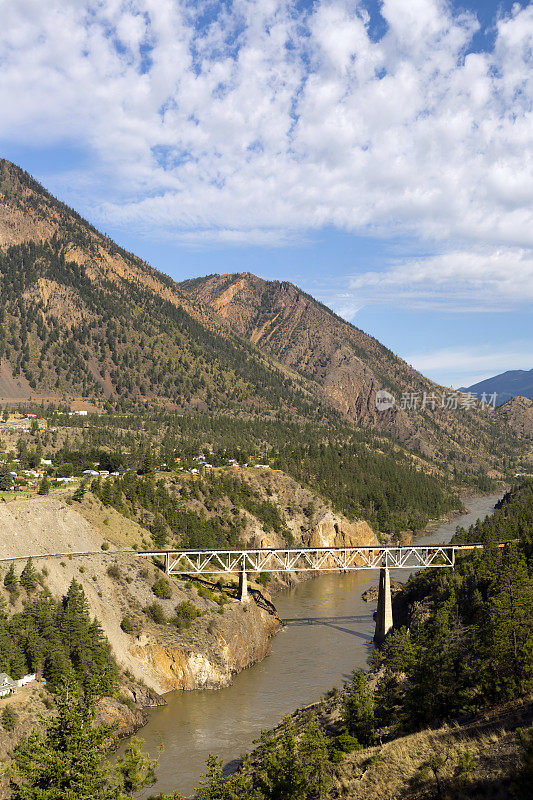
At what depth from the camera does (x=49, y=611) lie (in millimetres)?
73688

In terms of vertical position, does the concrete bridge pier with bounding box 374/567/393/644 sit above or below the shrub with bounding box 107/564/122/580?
below

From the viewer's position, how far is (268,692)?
81.5 metres

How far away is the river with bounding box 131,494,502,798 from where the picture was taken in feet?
212

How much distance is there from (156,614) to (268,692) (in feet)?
59.1

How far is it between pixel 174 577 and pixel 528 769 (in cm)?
7924

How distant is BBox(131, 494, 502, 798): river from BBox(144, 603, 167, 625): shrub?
9631 mm

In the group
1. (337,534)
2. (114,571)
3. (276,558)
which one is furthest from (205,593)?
(337,534)

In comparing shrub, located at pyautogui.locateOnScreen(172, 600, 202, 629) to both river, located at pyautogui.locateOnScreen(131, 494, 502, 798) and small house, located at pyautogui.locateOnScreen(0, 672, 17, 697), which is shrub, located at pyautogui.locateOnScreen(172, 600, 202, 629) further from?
small house, located at pyautogui.locateOnScreen(0, 672, 17, 697)

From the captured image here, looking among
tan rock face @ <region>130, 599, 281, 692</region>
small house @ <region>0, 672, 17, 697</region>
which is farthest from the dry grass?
tan rock face @ <region>130, 599, 281, 692</region>

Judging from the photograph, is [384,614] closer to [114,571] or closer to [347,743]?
[114,571]

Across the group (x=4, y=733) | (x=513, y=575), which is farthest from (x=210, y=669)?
(x=513, y=575)

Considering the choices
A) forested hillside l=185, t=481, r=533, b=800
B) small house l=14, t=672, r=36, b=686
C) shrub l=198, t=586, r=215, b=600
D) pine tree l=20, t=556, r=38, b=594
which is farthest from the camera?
shrub l=198, t=586, r=215, b=600

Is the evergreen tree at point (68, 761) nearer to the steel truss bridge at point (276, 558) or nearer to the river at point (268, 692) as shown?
the river at point (268, 692)

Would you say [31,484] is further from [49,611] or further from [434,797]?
[434,797]
